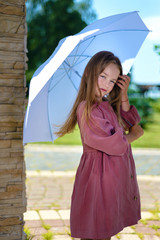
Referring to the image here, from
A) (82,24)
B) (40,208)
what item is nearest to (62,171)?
(40,208)

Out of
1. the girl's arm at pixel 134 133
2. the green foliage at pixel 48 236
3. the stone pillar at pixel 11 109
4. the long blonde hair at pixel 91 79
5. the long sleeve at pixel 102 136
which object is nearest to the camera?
the long sleeve at pixel 102 136

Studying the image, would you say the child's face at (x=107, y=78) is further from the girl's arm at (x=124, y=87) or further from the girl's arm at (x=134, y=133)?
the girl's arm at (x=134, y=133)

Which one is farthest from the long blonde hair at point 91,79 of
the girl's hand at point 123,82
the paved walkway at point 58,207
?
the paved walkway at point 58,207

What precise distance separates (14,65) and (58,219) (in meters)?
1.81

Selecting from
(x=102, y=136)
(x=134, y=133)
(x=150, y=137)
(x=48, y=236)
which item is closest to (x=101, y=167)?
(x=102, y=136)

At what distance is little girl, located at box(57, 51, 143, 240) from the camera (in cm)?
201

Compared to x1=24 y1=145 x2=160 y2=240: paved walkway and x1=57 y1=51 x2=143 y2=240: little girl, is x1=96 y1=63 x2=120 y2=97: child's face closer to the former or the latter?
x1=57 y1=51 x2=143 y2=240: little girl

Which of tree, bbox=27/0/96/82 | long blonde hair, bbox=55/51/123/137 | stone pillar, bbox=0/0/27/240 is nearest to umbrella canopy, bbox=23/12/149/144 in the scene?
long blonde hair, bbox=55/51/123/137

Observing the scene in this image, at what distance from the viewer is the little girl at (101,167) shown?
201 cm

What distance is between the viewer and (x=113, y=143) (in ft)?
6.45

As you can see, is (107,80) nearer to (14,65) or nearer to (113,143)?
(113,143)

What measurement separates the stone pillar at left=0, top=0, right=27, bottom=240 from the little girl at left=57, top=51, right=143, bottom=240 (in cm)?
54

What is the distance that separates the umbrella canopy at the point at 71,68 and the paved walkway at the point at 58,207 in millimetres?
1245

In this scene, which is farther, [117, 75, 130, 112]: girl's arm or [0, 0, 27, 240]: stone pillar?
[0, 0, 27, 240]: stone pillar
